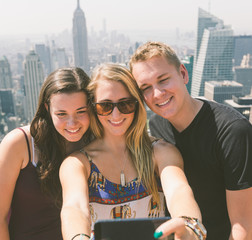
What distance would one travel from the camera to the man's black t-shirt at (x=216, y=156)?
1228 mm

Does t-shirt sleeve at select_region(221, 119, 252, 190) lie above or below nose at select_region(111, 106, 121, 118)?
below

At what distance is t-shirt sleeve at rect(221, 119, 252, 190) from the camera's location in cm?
121

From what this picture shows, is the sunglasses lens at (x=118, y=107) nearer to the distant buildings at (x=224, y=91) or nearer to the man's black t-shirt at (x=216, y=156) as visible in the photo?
the man's black t-shirt at (x=216, y=156)

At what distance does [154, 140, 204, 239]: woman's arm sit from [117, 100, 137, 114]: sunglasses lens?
20cm

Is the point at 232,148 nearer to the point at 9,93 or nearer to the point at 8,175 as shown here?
the point at 8,175

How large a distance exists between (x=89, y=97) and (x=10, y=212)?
2.32 ft

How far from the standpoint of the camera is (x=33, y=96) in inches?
2010

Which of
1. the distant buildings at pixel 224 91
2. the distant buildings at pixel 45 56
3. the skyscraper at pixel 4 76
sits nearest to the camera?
the distant buildings at pixel 224 91

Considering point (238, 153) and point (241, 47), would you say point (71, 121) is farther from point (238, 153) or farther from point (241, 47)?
point (241, 47)

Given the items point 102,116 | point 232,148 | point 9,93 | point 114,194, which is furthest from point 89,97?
point 9,93

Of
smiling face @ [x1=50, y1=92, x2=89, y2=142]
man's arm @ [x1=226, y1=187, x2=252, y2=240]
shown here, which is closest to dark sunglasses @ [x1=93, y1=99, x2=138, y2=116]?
smiling face @ [x1=50, y1=92, x2=89, y2=142]

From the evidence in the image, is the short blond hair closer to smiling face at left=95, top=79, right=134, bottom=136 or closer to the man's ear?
the man's ear

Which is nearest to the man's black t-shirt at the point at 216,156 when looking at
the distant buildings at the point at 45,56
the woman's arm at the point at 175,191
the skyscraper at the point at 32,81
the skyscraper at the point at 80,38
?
the woman's arm at the point at 175,191

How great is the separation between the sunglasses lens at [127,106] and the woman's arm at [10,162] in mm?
490
